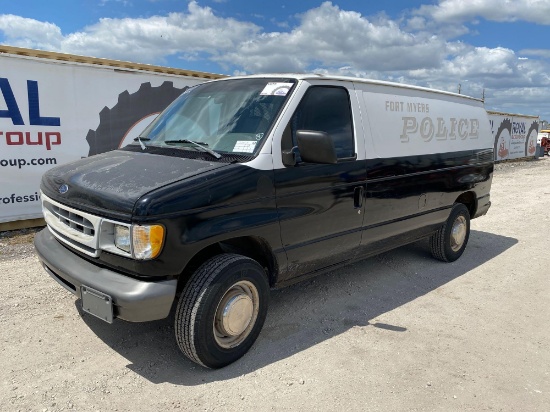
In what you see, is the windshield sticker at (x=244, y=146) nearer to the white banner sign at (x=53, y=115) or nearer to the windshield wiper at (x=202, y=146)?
the windshield wiper at (x=202, y=146)

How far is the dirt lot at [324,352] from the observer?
3.02m

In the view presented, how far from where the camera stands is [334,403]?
2.99 metres

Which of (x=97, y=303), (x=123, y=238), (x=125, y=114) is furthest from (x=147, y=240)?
(x=125, y=114)

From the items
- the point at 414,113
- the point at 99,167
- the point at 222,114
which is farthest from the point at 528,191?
the point at 99,167

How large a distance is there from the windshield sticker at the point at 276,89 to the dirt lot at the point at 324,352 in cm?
203

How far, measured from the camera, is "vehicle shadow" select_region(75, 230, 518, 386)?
11.1 feet

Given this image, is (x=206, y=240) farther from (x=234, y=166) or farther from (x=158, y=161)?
(x=158, y=161)

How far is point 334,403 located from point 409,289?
2407 millimetres

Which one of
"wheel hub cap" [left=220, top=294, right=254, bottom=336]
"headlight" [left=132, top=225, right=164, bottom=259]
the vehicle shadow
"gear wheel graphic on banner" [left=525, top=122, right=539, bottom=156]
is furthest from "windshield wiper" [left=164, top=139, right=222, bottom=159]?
"gear wheel graphic on banner" [left=525, top=122, right=539, bottom=156]

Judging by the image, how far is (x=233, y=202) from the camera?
10.5 feet

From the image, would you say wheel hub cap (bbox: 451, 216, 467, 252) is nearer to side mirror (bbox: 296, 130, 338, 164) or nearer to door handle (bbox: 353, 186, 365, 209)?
door handle (bbox: 353, 186, 365, 209)

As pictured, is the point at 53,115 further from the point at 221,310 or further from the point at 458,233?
the point at 458,233

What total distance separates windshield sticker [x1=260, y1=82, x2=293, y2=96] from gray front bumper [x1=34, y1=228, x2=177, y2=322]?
1.77 metres

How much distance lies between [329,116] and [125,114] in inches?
205
